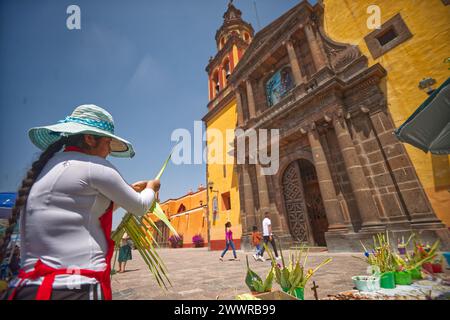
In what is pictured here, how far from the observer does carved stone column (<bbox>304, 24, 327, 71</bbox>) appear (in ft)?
30.7

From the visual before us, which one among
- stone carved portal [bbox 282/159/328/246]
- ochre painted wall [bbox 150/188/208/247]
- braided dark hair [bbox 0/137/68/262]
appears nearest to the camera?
braided dark hair [bbox 0/137/68/262]

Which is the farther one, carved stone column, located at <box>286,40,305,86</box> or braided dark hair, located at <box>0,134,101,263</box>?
carved stone column, located at <box>286,40,305,86</box>

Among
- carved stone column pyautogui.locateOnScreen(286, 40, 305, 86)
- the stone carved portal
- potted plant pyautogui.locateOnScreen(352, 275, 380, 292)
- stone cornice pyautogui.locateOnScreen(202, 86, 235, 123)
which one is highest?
stone cornice pyautogui.locateOnScreen(202, 86, 235, 123)

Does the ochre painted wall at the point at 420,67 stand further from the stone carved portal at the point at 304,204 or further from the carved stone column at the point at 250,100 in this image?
the carved stone column at the point at 250,100

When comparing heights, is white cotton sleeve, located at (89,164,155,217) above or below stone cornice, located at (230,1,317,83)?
below

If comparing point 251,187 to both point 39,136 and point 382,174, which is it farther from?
point 39,136

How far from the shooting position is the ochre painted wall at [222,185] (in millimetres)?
13344

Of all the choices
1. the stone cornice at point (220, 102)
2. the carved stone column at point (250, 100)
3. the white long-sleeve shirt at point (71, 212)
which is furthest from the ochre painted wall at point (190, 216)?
the white long-sleeve shirt at point (71, 212)

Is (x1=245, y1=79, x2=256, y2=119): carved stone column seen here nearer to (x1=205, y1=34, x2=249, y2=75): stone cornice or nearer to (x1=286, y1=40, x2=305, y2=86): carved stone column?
(x1=286, y1=40, x2=305, y2=86): carved stone column

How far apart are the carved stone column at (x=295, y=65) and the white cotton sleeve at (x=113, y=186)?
10387 millimetres

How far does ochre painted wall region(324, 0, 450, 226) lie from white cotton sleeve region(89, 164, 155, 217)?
27.0 ft

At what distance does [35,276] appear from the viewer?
2.85 ft

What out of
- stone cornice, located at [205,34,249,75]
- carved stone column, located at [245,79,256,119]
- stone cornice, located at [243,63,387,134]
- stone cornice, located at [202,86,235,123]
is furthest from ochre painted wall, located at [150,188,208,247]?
stone cornice, located at [243,63,387,134]
